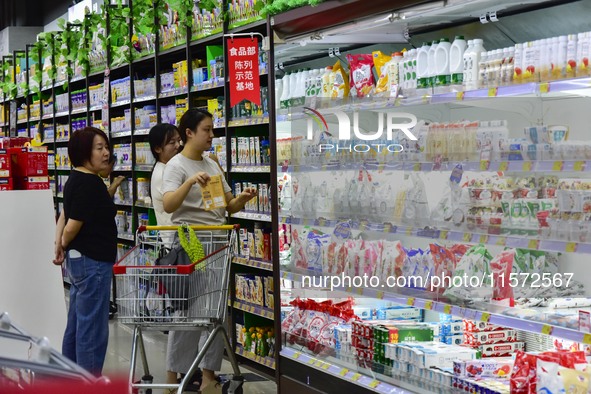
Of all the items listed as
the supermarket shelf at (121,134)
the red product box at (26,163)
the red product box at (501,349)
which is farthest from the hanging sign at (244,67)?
the supermarket shelf at (121,134)

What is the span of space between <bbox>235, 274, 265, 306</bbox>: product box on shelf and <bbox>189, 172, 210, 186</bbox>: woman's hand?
1453 millimetres

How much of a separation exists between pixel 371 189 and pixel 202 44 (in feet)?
11.3

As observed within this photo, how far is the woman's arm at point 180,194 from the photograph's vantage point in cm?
501

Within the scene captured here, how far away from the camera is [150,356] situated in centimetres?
688

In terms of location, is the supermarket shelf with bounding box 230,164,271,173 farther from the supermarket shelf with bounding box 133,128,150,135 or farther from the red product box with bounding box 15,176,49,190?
the supermarket shelf with bounding box 133,128,150,135

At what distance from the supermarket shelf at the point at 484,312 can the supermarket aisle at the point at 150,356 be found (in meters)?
2.01

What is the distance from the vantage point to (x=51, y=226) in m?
6.55

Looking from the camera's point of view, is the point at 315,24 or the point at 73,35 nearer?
the point at 315,24

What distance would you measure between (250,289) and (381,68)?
2.85 meters

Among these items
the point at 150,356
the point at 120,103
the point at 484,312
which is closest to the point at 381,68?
the point at 484,312

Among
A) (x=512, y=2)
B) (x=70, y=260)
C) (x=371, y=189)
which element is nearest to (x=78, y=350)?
(x=70, y=260)

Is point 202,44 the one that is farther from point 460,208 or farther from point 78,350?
point 460,208

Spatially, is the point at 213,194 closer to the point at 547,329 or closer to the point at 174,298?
the point at 174,298

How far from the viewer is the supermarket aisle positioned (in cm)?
591
